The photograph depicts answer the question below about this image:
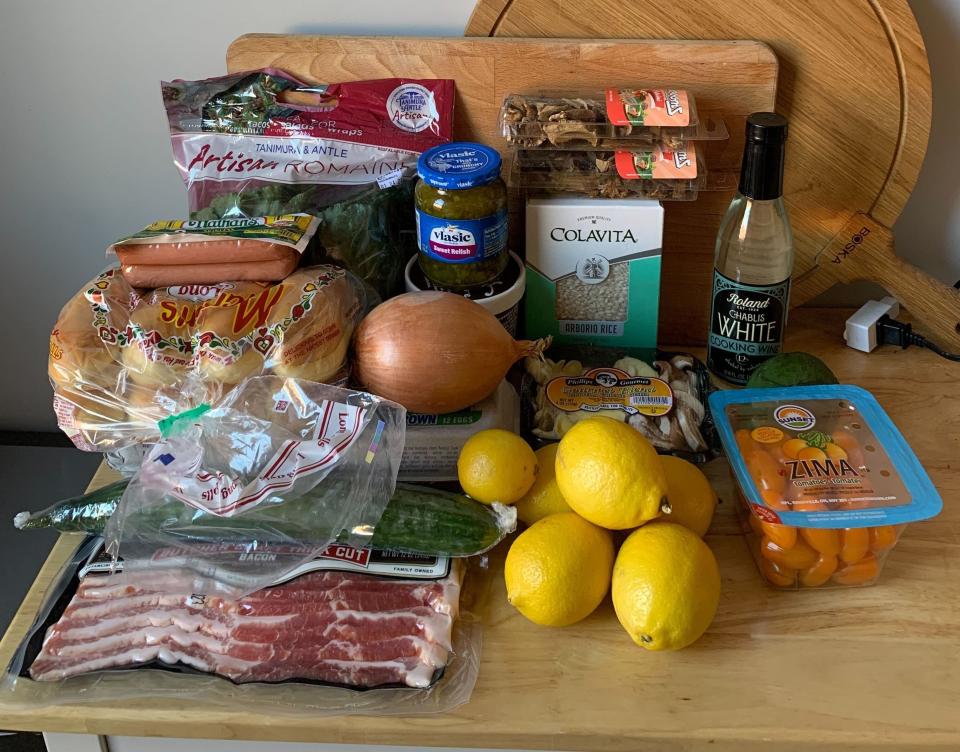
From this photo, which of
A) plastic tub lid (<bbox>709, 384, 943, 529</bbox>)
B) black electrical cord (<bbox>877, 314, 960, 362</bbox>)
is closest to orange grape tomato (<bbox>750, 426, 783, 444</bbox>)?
plastic tub lid (<bbox>709, 384, 943, 529</bbox>)

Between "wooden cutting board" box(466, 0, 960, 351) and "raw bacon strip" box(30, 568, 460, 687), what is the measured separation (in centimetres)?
52

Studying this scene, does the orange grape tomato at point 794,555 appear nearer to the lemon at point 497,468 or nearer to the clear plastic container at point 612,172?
the lemon at point 497,468

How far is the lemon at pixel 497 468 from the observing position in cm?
74

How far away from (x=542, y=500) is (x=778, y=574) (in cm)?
20

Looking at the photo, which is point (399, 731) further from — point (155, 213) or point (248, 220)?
point (155, 213)

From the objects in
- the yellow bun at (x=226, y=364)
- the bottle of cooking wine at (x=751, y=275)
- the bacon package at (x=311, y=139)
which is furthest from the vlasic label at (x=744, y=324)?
the yellow bun at (x=226, y=364)

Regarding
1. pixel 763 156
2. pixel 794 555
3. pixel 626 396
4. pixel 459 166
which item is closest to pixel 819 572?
pixel 794 555

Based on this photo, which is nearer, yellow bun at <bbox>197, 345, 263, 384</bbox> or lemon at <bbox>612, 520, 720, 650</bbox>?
lemon at <bbox>612, 520, 720, 650</bbox>

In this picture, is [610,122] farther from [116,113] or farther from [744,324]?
[116,113]

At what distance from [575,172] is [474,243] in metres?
0.13

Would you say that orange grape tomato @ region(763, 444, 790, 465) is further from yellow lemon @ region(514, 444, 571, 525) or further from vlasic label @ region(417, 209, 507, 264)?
vlasic label @ region(417, 209, 507, 264)

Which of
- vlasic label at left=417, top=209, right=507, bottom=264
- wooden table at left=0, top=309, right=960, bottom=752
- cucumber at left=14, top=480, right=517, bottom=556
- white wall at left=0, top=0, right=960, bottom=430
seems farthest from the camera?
white wall at left=0, top=0, right=960, bottom=430

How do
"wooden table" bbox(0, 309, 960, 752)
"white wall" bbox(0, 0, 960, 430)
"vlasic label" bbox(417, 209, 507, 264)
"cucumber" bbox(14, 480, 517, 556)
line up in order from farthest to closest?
"white wall" bbox(0, 0, 960, 430) < "vlasic label" bbox(417, 209, 507, 264) < "cucumber" bbox(14, 480, 517, 556) < "wooden table" bbox(0, 309, 960, 752)

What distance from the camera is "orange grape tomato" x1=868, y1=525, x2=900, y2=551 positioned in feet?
2.32
